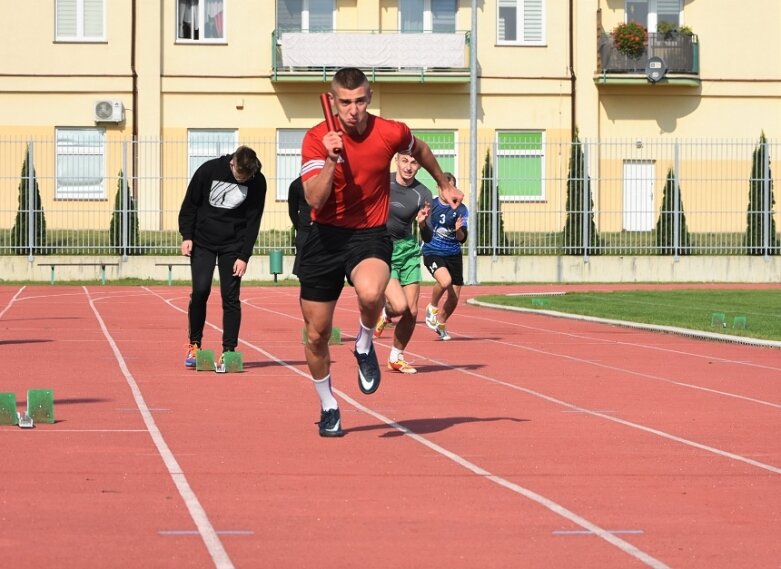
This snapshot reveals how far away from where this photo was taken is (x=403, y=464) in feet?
30.2

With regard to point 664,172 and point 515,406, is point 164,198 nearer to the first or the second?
point 664,172

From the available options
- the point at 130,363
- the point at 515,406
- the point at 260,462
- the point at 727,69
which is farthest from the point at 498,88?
the point at 260,462

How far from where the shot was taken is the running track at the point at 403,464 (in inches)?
269

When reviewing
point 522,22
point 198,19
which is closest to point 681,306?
point 522,22

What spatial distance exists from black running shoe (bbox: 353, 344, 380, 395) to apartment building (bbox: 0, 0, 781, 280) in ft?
106

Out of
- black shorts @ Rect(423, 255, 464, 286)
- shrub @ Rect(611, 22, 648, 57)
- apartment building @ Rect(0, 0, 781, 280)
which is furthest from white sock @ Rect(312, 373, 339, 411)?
shrub @ Rect(611, 22, 648, 57)

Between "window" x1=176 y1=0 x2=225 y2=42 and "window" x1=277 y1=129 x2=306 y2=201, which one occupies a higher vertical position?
"window" x1=176 y1=0 x2=225 y2=42

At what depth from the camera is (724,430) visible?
36.1ft

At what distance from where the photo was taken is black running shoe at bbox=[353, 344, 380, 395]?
10203 millimetres

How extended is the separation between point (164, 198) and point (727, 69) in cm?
1902

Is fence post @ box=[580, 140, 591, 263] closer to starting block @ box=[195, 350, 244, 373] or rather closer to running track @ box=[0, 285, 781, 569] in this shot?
running track @ box=[0, 285, 781, 569]

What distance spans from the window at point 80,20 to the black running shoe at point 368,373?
3591 cm

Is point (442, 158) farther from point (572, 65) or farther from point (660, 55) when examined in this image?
point (660, 55)

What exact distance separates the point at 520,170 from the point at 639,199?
280 centimetres
